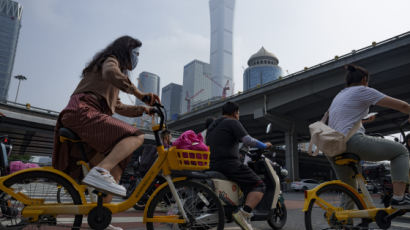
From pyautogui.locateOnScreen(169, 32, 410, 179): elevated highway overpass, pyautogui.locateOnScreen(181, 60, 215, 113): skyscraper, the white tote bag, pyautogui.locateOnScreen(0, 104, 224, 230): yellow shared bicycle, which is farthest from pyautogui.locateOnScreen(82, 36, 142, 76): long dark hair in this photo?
pyautogui.locateOnScreen(181, 60, 215, 113): skyscraper

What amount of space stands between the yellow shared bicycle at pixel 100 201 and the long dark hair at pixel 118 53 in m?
0.58

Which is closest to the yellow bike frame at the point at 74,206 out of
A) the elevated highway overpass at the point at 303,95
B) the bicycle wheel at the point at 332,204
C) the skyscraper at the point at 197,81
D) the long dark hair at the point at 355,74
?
the bicycle wheel at the point at 332,204

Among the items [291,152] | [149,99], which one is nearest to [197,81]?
[291,152]

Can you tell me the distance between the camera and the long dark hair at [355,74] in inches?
120

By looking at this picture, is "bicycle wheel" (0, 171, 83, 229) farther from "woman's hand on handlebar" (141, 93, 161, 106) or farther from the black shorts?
the black shorts

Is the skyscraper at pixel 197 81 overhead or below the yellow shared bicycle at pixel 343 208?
overhead

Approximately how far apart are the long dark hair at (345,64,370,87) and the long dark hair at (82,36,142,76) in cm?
236

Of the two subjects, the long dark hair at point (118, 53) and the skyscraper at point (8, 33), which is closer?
the long dark hair at point (118, 53)

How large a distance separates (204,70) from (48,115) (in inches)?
6826

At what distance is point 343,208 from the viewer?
281 cm

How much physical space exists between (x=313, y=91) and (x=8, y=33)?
132 m

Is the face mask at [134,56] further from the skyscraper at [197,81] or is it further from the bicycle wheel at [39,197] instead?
the skyscraper at [197,81]

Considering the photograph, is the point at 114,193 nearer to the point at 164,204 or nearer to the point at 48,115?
the point at 164,204

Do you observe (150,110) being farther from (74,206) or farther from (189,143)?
(74,206)
